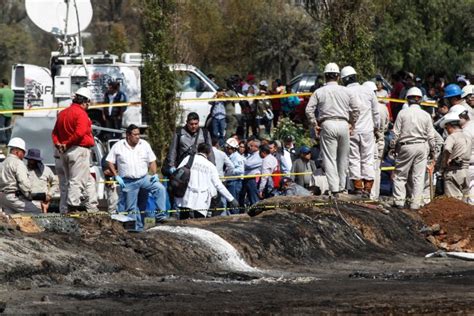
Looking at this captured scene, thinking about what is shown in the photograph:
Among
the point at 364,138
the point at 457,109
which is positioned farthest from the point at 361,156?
the point at 457,109

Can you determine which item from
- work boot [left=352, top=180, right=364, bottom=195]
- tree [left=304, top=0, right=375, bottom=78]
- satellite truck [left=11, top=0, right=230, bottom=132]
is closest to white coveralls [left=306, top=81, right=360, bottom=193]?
work boot [left=352, top=180, right=364, bottom=195]

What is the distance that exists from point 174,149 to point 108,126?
Answer: 9541mm

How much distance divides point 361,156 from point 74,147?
14.5 feet

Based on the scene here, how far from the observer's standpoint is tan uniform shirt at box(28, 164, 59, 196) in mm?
18484

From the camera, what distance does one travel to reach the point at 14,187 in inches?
674

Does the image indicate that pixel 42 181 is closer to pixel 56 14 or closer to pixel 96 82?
pixel 96 82

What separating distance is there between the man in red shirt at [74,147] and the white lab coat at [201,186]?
1.53 m

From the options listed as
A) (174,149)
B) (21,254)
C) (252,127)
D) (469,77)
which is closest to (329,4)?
(469,77)

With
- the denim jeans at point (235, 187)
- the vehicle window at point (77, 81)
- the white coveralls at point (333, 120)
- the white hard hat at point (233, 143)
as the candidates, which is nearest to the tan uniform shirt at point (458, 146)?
the white coveralls at point (333, 120)

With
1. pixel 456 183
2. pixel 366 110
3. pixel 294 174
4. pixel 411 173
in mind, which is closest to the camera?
pixel 366 110

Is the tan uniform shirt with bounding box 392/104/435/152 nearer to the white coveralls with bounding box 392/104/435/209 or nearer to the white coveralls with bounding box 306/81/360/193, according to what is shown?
the white coveralls with bounding box 392/104/435/209

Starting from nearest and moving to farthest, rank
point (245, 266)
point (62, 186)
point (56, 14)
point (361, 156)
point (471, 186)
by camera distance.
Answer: point (245, 266)
point (62, 186)
point (361, 156)
point (471, 186)
point (56, 14)

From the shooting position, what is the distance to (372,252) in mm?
17562

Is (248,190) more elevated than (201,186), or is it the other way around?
(201,186)
